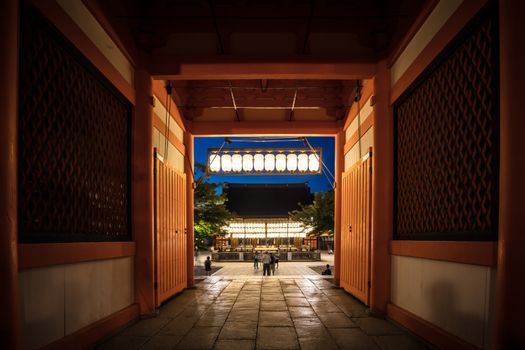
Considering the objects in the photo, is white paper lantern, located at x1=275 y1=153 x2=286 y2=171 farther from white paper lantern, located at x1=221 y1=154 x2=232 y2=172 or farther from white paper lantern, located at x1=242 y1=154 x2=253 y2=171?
white paper lantern, located at x1=221 y1=154 x2=232 y2=172

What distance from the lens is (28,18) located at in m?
3.41

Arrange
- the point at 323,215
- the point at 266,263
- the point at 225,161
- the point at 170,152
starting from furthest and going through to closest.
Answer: the point at 323,215 → the point at 266,263 → the point at 225,161 → the point at 170,152

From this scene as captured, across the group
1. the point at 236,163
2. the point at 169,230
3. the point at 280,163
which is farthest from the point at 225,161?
the point at 169,230

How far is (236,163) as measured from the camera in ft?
46.0

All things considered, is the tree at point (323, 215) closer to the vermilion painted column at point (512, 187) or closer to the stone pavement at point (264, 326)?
the stone pavement at point (264, 326)

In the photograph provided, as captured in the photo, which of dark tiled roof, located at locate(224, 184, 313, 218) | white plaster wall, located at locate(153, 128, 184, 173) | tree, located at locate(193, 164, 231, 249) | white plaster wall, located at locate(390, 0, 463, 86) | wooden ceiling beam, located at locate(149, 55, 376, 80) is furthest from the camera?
dark tiled roof, located at locate(224, 184, 313, 218)

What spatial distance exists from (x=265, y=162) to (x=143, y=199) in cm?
836

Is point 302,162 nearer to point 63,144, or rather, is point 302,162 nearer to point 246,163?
point 246,163

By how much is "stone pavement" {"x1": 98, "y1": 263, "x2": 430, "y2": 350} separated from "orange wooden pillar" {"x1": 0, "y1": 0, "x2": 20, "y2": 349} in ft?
6.49

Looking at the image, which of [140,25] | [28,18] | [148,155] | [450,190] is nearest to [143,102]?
[148,155]

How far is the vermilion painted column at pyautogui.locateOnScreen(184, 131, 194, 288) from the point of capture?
996cm

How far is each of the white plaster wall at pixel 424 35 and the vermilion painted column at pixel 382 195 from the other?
0.30 m

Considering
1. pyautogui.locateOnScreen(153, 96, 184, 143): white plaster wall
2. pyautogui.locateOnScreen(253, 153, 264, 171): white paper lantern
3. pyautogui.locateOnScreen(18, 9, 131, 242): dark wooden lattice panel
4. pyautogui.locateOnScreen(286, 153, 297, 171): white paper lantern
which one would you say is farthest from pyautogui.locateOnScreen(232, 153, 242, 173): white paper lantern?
pyautogui.locateOnScreen(18, 9, 131, 242): dark wooden lattice panel

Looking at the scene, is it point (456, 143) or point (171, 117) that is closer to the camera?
point (456, 143)
